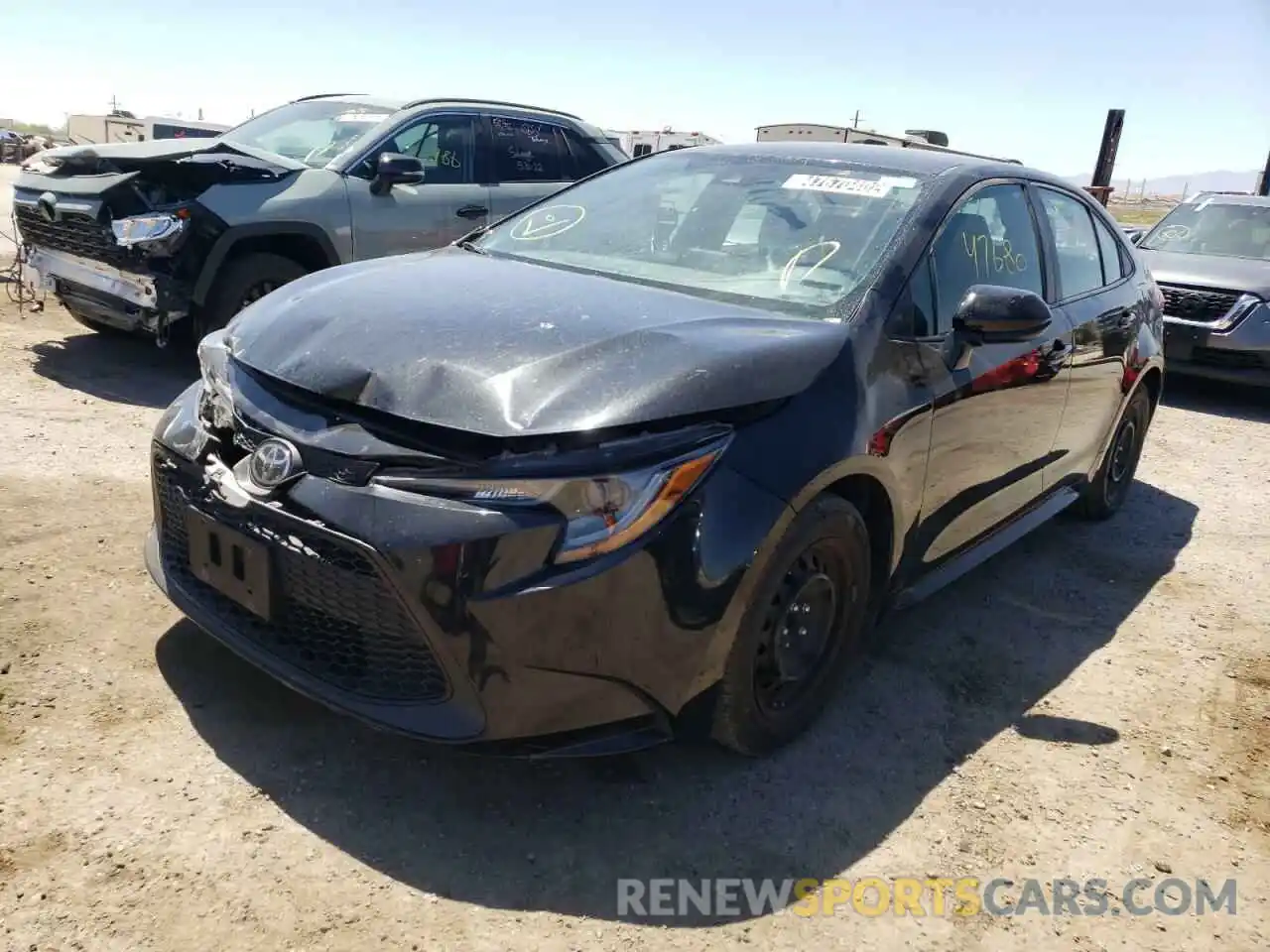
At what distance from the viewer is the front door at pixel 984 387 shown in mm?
3031

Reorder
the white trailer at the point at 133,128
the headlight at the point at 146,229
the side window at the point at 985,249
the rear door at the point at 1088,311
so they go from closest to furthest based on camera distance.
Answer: the side window at the point at 985,249, the rear door at the point at 1088,311, the headlight at the point at 146,229, the white trailer at the point at 133,128

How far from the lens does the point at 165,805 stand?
231cm

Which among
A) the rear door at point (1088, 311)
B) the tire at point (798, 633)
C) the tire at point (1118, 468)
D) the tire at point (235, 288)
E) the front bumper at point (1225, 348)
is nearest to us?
the tire at point (798, 633)

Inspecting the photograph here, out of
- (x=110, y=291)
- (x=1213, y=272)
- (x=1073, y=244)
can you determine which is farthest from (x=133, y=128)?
(x=1073, y=244)

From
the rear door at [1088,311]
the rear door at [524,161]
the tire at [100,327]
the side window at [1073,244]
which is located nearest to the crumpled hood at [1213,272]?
the rear door at [1088,311]

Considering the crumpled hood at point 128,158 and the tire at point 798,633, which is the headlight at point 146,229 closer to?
the crumpled hood at point 128,158

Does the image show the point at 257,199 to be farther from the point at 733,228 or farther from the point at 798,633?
the point at 798,633

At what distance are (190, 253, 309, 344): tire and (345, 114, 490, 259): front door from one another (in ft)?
1.80

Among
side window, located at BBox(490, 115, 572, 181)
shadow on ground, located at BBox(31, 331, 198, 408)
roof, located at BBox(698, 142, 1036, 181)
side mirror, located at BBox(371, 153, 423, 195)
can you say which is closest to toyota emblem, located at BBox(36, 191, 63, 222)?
shadow on ground, located at BBox(31, 331, 198, 408)

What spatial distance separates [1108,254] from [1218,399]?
16.3ft

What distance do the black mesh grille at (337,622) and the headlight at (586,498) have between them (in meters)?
0.22

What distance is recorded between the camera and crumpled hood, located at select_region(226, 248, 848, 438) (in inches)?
87.0

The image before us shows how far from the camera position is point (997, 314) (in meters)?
2.92

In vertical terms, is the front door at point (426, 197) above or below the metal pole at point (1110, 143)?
below
